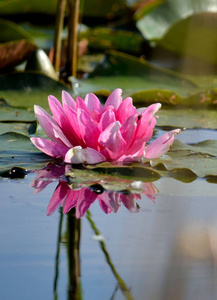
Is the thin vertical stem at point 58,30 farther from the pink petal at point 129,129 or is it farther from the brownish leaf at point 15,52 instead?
the pink petal at point 129,129

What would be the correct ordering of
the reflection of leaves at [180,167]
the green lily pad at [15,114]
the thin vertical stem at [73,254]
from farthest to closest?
1. the green lily pad at [15,114]
2. the reflection of leaves at [180,167]
3. the thin vertical stem at [73,254]

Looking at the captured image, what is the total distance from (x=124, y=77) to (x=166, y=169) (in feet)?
4.15

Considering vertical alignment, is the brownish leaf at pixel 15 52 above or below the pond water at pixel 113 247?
above

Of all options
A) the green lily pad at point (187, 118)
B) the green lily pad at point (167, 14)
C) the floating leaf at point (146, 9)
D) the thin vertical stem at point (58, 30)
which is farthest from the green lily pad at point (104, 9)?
the green lily pad at point (187, 118)

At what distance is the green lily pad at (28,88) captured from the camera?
7.84ft

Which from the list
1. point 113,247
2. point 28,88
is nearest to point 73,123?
point 113,247

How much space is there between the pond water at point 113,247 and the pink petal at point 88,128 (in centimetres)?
15

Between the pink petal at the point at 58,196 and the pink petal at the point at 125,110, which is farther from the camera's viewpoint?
the pink petal at the point at 125,110

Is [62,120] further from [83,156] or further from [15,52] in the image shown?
[15,52]

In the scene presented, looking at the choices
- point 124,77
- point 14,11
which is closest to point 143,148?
point 124,77

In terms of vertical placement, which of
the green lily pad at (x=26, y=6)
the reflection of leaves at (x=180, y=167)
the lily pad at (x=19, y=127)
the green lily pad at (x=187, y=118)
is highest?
the green lily pad at (x=26, y=6)

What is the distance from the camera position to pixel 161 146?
5.43 feet

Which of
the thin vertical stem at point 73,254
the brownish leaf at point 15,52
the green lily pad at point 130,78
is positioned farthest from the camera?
the brownish leaf at point 15,52

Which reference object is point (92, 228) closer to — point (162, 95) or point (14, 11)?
point (162, 95)
